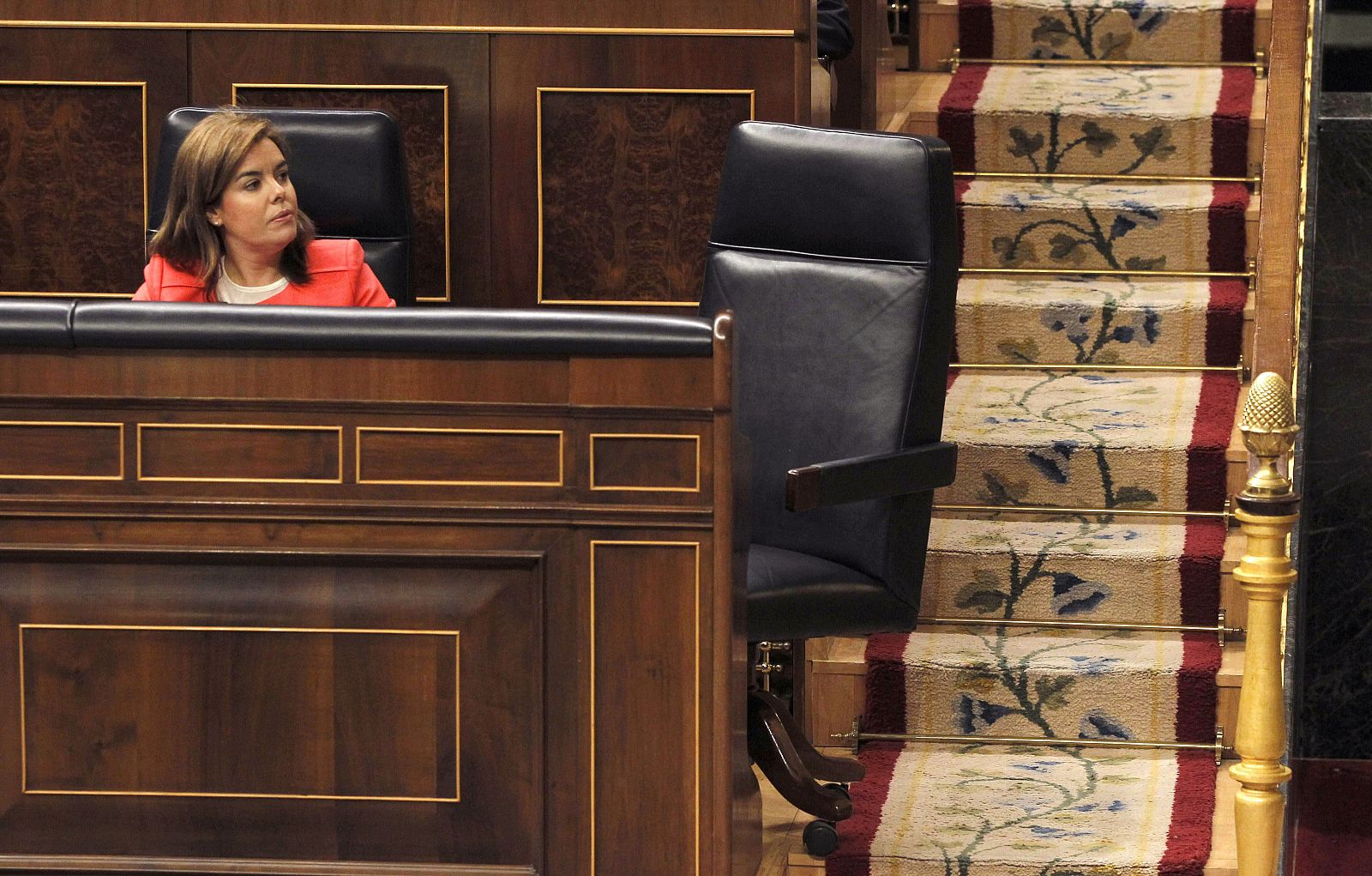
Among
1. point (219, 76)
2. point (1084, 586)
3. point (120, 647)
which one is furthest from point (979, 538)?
point (120, 647)

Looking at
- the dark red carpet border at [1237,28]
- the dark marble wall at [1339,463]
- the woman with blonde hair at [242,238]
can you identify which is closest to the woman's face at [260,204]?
the woman with blonde hair at [242,238]

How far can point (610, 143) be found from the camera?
346cm

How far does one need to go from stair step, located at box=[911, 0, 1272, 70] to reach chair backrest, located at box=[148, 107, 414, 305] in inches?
80.2

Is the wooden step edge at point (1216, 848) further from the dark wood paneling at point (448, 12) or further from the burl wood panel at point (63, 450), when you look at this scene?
the dark wood paneling at point (448, 12)

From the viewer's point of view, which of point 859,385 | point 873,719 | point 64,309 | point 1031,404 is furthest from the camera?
point 1031,404

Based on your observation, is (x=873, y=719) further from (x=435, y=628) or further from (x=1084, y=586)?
(x=435, y=628)

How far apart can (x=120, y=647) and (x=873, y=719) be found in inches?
61.5

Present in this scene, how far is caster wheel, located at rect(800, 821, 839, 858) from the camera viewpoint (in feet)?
9.75

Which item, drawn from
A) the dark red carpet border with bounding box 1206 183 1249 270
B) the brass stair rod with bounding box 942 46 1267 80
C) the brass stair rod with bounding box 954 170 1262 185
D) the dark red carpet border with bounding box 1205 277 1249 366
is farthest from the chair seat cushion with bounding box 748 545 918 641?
the brass stair rod with bounding box 942 46 1267 80

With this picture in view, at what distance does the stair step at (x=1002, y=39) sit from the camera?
15.4ft

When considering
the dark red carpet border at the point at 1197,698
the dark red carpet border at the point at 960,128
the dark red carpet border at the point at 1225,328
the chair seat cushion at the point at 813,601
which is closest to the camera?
the chair seat cushion at the point at 813,601

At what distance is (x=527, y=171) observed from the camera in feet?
11.5

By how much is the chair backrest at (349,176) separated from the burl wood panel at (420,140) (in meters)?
0.26

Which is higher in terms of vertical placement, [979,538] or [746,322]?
[746,322]
